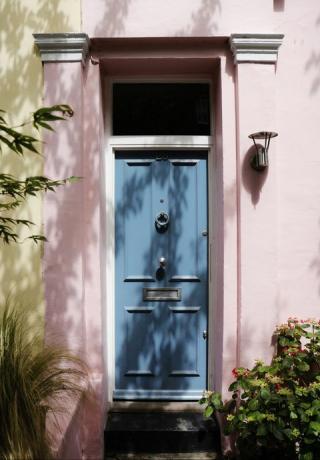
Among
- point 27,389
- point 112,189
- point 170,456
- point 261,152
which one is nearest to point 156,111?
point 112,189

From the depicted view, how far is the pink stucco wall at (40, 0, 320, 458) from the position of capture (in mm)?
3545

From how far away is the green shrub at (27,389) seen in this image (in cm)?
256

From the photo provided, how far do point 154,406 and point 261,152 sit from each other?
2.30 metres

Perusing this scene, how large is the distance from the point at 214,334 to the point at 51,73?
101 inches

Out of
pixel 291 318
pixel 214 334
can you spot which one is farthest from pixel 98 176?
pixel 291 318

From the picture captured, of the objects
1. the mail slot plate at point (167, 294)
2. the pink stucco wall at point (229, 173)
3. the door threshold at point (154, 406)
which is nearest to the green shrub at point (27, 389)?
the pink stucco wall at point (229, 173)

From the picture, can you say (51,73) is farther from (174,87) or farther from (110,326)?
(110,326)

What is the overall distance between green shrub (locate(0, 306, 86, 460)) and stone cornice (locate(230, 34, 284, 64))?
261cm

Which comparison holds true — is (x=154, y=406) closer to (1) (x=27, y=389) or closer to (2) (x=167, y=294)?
(2) (x=167, y=294)

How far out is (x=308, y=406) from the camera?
10.0ft

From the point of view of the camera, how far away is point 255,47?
3.57 m

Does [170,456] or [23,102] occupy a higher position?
[23,102]

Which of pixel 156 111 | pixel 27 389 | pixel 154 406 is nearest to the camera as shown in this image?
pixel 27 389

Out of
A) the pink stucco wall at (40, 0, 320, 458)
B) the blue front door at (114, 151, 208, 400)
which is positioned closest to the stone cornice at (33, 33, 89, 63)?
the pink stucco wall at (40, 0, 320, 458)
